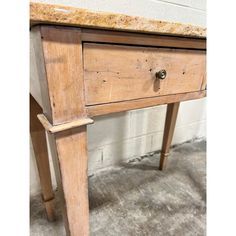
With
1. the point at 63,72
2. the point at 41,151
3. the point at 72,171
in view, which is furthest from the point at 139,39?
the point at 41,151

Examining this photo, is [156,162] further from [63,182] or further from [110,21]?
[110,21]

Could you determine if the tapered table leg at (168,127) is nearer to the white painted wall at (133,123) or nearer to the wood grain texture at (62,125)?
the white painted wall at (133,123)

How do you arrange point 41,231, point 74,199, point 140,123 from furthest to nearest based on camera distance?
point 140,123, point 41,231, point 74,199

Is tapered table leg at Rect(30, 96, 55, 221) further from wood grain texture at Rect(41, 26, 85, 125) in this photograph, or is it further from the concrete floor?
wood grain texture at Rect(41, 26, 85, 125)

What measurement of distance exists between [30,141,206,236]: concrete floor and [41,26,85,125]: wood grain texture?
24.2 inches

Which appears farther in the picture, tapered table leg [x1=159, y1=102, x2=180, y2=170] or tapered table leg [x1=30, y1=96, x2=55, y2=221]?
tapered table leg [x1=159, y1=102, x2=180, y2=170]

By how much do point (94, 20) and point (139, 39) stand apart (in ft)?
0.36

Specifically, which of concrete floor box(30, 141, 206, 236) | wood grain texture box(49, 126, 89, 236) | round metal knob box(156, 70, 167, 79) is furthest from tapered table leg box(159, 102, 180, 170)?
wood grain texture box(49, 126, 89, 236)

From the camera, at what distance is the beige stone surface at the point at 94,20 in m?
0.27

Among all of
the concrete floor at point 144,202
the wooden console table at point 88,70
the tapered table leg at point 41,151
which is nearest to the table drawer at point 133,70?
the wooden console table at point 88,70

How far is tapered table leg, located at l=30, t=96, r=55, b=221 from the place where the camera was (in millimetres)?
617
